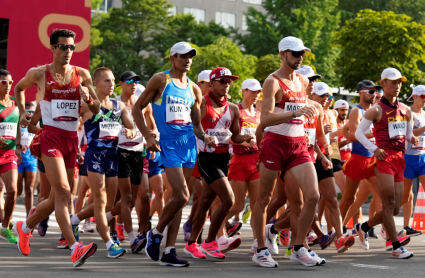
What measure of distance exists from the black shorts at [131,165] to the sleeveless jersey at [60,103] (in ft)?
6.11

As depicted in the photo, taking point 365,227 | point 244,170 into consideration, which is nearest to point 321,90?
point 244,170

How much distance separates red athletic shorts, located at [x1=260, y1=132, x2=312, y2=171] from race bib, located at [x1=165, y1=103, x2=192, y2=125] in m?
0.94

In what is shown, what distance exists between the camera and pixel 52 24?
27938mm

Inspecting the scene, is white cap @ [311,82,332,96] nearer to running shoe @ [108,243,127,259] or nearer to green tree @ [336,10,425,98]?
running shoe @ [108,243,127,259]

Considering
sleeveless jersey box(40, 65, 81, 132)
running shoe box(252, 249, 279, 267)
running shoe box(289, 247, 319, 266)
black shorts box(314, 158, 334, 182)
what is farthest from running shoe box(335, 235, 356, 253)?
sleeveless jersey box(40, 65, 81, 132)

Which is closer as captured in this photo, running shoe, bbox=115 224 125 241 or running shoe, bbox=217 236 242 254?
running shoe, bbox=217 236 242 254

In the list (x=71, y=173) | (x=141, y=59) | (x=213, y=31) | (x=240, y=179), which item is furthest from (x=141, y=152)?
(x=213, y=31)

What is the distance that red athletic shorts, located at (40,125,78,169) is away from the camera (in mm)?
7812

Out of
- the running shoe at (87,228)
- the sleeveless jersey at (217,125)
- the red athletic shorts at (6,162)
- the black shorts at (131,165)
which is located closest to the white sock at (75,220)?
the black shorts at (131,165)

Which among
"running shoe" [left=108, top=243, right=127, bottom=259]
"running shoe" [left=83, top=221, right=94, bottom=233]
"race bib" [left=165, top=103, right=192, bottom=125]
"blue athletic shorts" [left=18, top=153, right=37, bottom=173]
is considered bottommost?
"running shoe" [left=83, top=221, right=94, bottom=233]

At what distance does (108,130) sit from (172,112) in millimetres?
1316

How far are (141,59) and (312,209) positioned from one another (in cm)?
4366

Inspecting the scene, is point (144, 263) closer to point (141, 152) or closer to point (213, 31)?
point (141, 152)

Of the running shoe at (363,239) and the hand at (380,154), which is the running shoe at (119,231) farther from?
the hand at (380,154)
